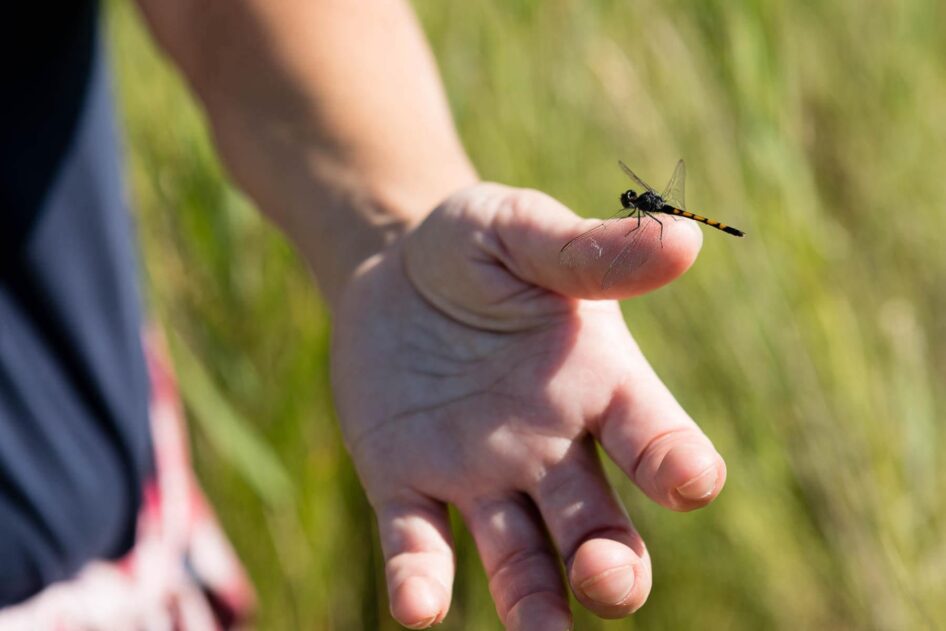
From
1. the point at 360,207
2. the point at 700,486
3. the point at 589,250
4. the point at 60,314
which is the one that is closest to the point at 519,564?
the point at 700,486

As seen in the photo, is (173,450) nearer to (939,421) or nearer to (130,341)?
(130,341)

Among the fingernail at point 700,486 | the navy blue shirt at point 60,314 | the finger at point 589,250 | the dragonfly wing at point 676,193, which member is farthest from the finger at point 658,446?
the navy blue shirt at point 60,314

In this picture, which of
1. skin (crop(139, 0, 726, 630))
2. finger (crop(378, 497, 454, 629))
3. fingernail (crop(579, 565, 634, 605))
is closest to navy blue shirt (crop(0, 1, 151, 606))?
skin (crop(139, 0, 726, 630))

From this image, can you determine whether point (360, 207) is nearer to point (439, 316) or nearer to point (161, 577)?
point (439, 316)

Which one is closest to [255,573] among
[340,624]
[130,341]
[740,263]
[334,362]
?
[340,624]

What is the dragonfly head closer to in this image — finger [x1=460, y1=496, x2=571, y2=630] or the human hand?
the human hand

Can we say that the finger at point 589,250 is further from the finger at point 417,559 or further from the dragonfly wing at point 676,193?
the dragonfly wing at point 676,193
